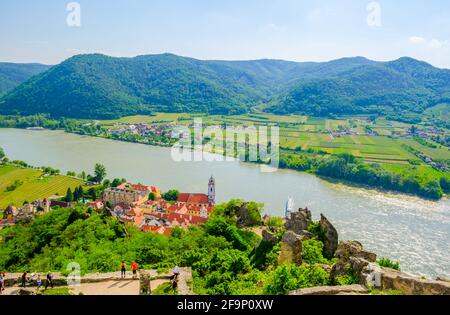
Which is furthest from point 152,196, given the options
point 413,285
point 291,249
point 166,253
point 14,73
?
point 14,73

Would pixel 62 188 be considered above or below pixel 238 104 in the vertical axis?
below

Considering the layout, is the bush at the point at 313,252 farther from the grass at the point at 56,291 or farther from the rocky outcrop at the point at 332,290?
the grass at the point at 56,291

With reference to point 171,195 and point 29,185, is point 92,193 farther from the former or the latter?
point 29,185

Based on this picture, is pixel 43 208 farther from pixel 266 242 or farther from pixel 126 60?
pixel 126 60

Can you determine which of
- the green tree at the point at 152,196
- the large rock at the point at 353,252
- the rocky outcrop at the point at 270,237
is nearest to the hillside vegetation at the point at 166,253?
the rocky outcrop at the point at 270,237
